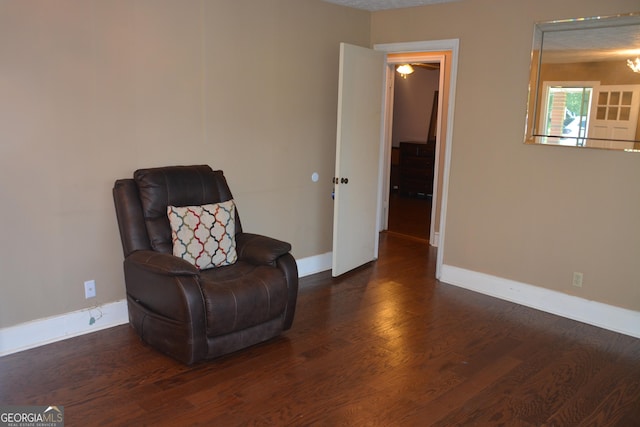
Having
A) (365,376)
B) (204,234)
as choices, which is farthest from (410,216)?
(365,376)

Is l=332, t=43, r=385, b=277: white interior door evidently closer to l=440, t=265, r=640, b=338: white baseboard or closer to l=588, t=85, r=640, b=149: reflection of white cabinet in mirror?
l=440, t=265, r=640, b=338: white baseboard

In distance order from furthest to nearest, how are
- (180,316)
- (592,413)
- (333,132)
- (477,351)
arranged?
(333,132) → (477,351) → (180,316) → (592,413)

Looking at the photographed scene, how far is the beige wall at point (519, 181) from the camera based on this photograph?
374 cm

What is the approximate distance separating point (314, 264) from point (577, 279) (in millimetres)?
2223

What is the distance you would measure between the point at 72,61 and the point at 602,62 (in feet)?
11.6

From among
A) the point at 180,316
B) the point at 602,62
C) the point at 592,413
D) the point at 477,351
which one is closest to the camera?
the point at 592,413

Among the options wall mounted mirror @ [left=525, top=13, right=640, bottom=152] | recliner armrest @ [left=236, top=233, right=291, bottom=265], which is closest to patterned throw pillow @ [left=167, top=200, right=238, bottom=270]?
recliner armrest @ [left=236, top=233, right=291, bottom=265]

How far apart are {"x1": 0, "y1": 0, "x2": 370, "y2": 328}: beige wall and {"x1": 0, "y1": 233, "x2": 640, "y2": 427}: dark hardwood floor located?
598mm

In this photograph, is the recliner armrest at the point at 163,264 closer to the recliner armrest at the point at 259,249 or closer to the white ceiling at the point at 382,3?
the recliner armrest at the point at 259,249

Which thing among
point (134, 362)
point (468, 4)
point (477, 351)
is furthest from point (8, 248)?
point (468, 4)

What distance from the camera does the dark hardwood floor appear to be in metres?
2.64

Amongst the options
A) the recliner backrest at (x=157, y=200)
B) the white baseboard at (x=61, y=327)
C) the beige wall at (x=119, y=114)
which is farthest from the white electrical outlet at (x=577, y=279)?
the white baseboard at (x=61, y=327)

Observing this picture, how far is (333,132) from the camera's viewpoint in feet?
16.2

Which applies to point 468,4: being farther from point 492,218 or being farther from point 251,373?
point 251,373
